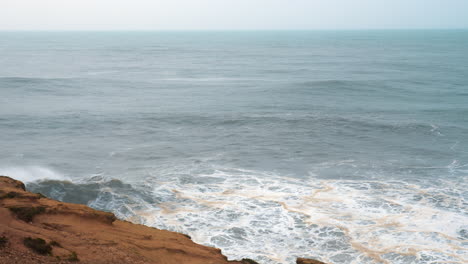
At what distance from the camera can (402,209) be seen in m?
21.6

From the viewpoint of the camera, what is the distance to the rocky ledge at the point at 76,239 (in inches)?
440

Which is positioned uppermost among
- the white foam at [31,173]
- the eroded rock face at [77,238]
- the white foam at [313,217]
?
the eroded rock face at [77,238]

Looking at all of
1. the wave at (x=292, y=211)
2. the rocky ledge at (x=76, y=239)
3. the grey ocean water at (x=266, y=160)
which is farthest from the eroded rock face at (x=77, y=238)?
the grey ocean water at (x=266, y=160)

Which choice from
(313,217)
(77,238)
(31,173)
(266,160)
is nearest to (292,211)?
(313,217)

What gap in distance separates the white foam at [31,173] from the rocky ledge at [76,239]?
1187cm

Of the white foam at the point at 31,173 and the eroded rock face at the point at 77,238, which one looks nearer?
the eroded rock face at the point at 77,238

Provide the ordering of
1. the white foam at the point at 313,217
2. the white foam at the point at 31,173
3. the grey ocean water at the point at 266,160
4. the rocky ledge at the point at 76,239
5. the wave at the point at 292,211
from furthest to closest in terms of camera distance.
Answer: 1. the white foam at the point at 31,173
2. the grey ocean water at the point at 266,160
3. the wave at the point at 292,211
4. the white foam at the point at 313,217
5. the rocky ledge at the point at 76,239

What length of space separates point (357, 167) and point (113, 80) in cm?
4633

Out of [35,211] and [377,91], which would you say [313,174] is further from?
[377,91]

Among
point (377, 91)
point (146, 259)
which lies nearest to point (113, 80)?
point (377, 91)

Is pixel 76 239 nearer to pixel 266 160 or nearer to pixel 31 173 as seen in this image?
pixel 31 173

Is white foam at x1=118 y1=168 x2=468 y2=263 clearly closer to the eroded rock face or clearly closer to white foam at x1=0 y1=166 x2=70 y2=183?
the eroded rock face

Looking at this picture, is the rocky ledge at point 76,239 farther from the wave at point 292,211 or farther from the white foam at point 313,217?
the white foam at point 313,217

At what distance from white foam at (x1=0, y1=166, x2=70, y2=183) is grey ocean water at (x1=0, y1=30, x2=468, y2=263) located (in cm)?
18
